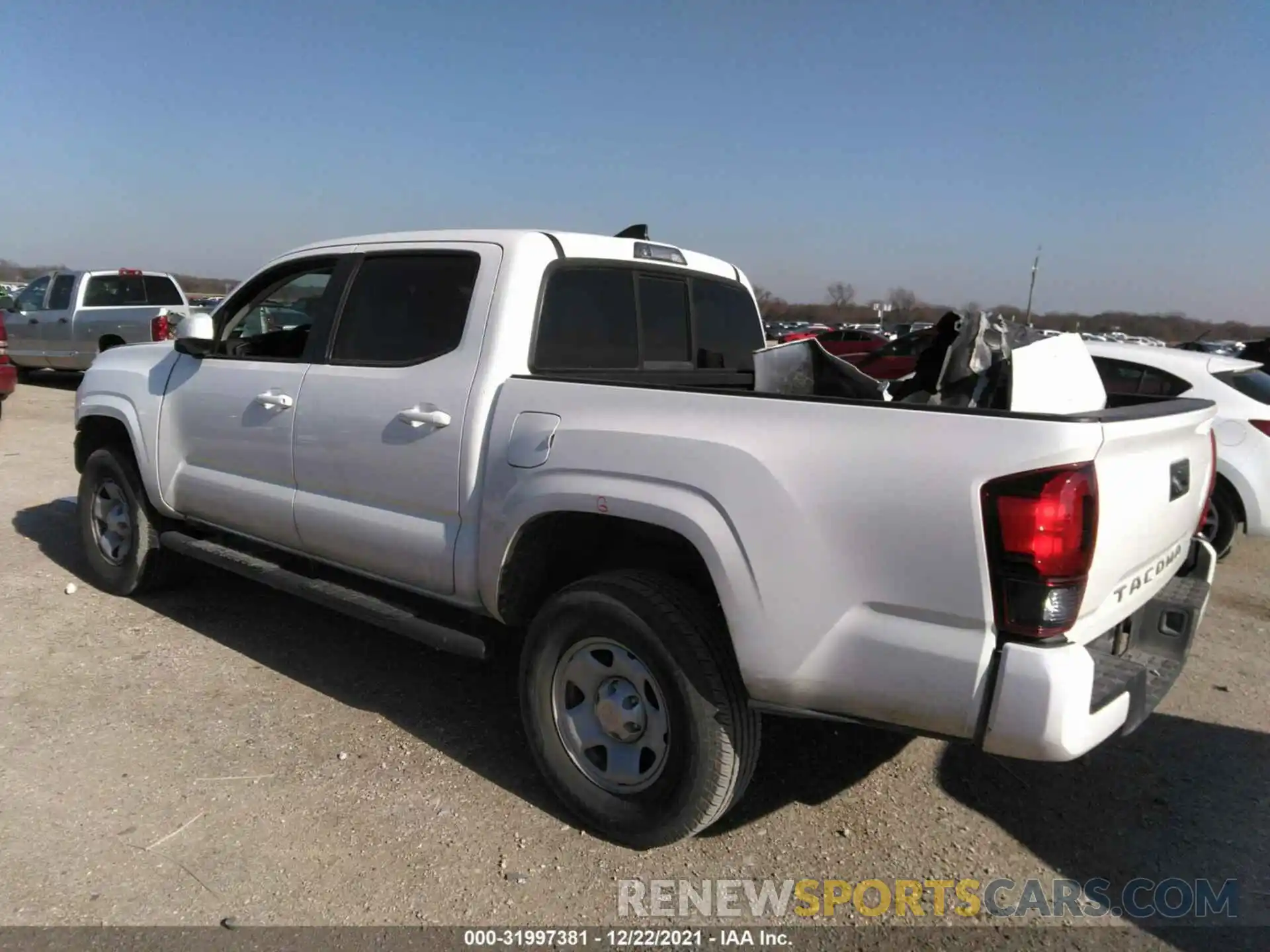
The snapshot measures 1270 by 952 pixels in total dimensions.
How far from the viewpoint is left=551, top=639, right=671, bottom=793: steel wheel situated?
2932 mm

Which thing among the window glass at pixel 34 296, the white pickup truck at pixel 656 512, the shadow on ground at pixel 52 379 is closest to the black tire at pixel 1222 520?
the white pickup truck at pixel 656 512

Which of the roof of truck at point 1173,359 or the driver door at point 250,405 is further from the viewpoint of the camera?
the roof of truck at point 1173,359

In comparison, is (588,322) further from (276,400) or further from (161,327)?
(161,327)

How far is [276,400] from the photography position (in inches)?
159

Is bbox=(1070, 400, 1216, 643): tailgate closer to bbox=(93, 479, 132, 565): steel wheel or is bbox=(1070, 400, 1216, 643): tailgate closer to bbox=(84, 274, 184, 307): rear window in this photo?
bbox=(93, 479, 132, 565): steel wheel

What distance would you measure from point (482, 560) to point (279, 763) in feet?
3.74

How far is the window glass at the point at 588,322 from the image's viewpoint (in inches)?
139

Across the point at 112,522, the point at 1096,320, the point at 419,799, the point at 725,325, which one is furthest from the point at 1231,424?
the point at 1096,320

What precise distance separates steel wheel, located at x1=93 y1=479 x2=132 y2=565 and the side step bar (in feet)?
1.38

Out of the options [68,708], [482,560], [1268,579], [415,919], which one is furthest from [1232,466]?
[68,708]

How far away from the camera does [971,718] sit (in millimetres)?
2328

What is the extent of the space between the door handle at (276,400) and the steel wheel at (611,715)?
5.99ft

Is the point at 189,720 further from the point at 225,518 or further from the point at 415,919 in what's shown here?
the point at 415,919

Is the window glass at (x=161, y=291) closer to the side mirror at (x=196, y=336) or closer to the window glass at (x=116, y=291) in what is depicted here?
the window glass at (x=116, y=291)
